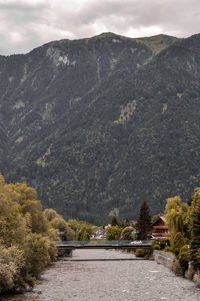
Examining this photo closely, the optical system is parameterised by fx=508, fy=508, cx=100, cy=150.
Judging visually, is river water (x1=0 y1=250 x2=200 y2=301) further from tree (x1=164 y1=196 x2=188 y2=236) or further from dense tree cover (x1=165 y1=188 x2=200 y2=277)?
tree (x1=164 y1=196 x2=188 y2=236)

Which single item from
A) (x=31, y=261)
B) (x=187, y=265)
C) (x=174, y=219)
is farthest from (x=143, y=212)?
(x=31, y=261)

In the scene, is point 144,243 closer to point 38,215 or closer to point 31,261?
point 38,215

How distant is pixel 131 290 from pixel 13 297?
1902cm

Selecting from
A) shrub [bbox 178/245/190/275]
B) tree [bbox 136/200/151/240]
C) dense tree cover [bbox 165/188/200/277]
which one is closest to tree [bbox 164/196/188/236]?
dense tree cover [bbox 165/188/200/277]

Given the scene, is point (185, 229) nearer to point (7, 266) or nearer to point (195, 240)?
point (195, 240)

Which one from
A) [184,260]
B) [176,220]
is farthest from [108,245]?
[184,260]

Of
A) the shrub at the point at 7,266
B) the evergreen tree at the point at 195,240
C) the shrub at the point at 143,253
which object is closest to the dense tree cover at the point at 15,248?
the shrub at the point at 7,266

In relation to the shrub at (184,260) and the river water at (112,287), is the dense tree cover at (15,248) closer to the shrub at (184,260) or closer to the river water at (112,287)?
the river water at (112,287)

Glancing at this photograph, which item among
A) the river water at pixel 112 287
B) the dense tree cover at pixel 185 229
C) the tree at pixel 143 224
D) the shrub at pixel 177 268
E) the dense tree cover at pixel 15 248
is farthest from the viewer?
the tree at pixel 143 224

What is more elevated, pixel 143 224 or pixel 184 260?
pixel 143 224

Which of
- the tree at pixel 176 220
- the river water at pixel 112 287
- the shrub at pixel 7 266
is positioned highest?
the tree at pixel 176 220

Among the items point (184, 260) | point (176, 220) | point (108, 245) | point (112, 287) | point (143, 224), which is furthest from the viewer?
point (143, 224)

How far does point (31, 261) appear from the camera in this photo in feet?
268

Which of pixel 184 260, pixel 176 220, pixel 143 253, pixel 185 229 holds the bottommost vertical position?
pixel 143 253
